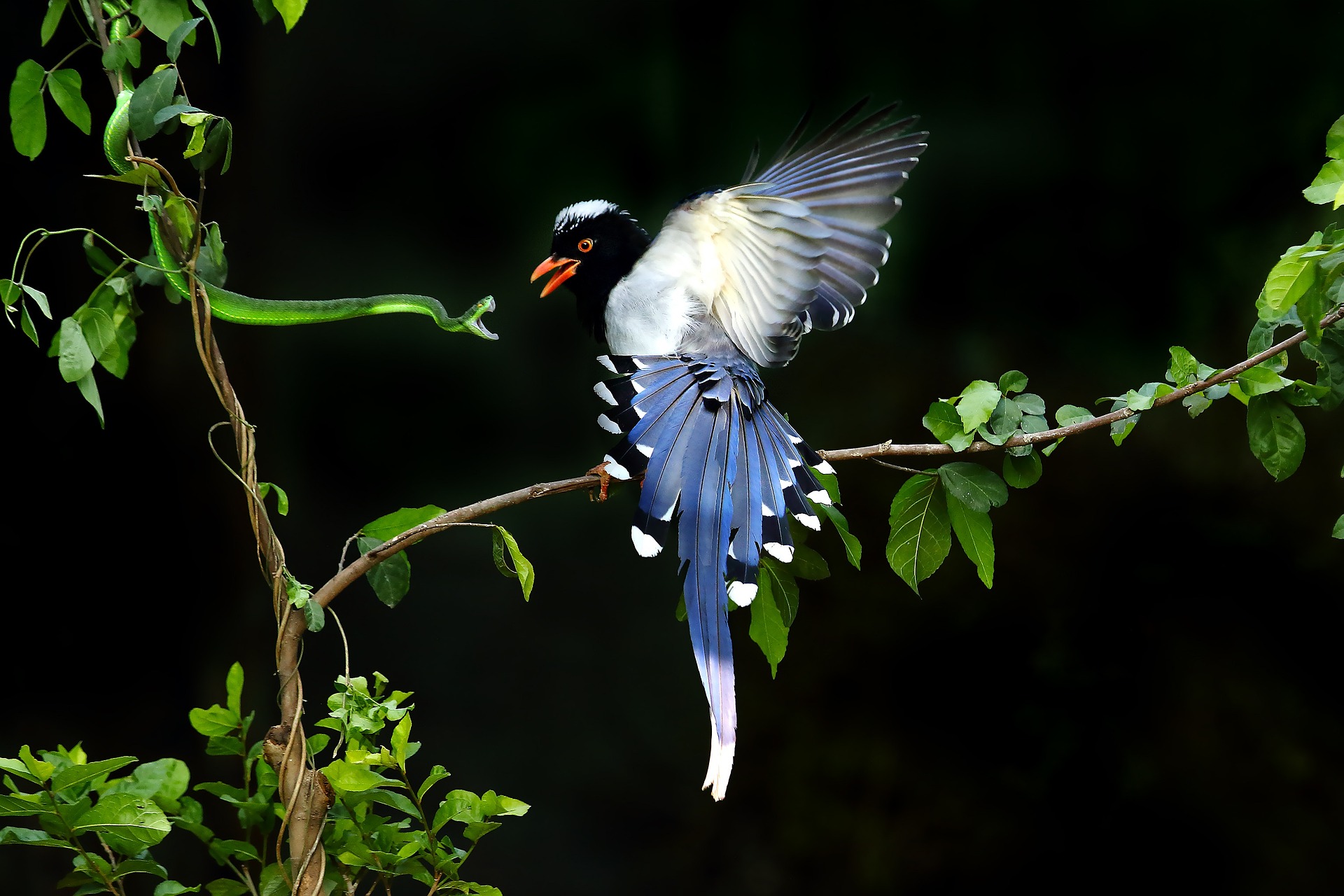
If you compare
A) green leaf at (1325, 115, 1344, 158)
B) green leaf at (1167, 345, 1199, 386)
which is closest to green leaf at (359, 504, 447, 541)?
green leaf at (1167, 345, 1199, 386)

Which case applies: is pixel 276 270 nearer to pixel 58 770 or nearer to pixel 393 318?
pixel 393 318

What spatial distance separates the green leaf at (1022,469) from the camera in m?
0.95

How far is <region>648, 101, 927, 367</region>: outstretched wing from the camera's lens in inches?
43.9

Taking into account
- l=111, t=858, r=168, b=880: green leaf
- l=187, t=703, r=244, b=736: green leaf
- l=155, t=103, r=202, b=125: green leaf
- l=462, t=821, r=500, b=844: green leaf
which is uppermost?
l=155, t=103, r=202, b=125: green leaf

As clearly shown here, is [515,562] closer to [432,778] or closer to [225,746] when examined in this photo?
[432,778]

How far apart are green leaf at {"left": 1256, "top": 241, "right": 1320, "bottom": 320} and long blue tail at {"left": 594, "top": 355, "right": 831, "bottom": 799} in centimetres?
35

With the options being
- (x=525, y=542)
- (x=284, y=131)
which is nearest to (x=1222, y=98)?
(x=525, y=542)

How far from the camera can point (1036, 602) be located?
5.85 ft

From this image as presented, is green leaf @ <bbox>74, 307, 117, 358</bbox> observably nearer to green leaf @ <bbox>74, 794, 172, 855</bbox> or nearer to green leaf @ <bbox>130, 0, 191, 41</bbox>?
green leaf @ <bbox>130, 0, 191, 41</bbox>

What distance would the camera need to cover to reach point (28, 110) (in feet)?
3.04

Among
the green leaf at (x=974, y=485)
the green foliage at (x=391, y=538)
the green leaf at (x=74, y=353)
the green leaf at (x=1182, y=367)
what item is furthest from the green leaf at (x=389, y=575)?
the green leaf at (x=1182, y=367)

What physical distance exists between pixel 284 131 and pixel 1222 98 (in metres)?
1.40

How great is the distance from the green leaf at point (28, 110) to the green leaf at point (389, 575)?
41 cm

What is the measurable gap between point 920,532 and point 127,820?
0.65m
